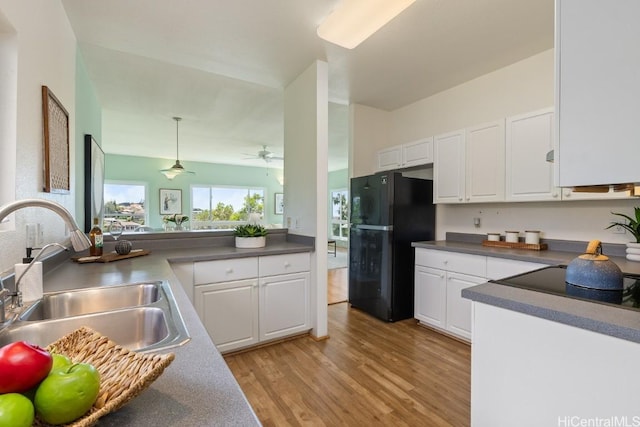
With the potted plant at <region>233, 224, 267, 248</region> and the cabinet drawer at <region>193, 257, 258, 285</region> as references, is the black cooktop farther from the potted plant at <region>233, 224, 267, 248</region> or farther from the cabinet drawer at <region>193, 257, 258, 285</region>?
the potted plant at <region>233, 224, 267, 248</region>

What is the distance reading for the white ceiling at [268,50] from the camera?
197 centimetres

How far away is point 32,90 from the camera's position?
1.35m

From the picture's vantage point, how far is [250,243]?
2613 mm

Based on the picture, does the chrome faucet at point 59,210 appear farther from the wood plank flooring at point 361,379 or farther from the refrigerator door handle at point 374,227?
the refrigerator door handle at point 374,227

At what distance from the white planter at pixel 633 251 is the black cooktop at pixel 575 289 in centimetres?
86

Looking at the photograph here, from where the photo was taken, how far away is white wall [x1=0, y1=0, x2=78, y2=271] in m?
1.19

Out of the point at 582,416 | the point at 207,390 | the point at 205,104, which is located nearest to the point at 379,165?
the point at 205,104

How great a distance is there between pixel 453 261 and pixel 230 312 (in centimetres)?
194

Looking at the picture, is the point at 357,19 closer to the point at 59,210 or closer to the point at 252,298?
the point at 59,210

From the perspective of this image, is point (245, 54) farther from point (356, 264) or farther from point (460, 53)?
point (356, 264)

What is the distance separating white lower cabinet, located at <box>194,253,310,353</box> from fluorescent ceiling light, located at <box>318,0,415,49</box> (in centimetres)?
172

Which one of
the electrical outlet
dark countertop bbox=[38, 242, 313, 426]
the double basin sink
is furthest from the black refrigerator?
dark countertop bbox=[38, 242, 313, 426]

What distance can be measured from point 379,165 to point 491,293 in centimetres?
272

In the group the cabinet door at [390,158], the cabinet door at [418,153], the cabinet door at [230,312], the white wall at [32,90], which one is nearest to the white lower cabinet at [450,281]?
the cabinet door at [418,153]
